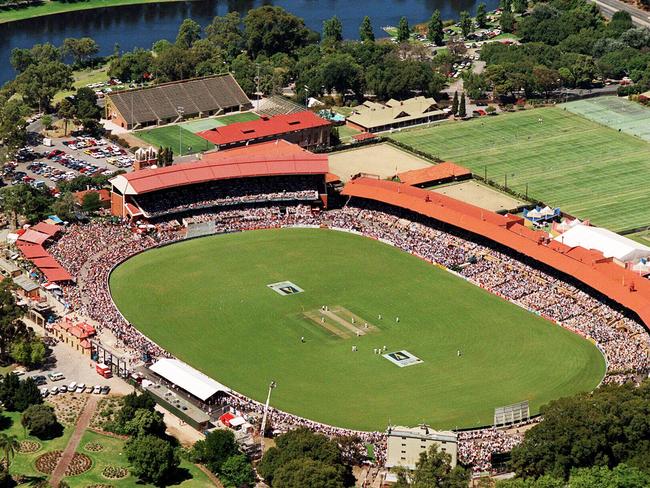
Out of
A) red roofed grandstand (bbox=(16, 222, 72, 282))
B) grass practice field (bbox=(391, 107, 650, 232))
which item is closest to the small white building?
red roofed grandstand (bbox=(16, 222, 72, 282))

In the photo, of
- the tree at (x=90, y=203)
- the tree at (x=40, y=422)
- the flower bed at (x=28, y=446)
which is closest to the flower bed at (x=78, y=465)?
the flower bed at (x=28, y=446)

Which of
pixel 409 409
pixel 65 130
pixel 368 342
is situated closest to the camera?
pixel 409 409

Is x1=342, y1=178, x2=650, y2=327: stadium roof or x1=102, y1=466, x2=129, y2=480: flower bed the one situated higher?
x1=342, y1=178, x2=650, y2=327: stadium roof

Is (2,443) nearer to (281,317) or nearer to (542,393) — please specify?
(281,317)

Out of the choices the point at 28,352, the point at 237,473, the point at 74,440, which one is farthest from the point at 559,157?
the point at 74,440

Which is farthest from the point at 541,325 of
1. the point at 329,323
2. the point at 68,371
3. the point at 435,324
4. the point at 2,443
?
the point at 2,443

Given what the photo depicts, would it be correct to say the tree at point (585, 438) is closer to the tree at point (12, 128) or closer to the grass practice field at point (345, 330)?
the grass practice field at point (345, 330)

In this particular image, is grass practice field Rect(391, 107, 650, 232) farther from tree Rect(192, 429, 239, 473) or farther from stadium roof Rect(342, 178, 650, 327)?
tree Rect(192, 429, 239, 473)
